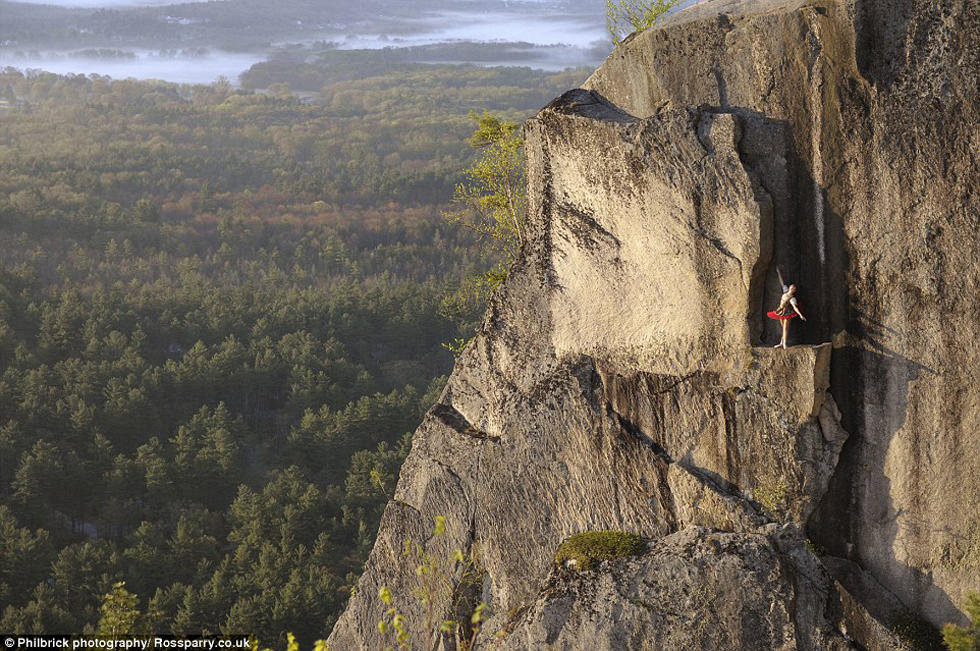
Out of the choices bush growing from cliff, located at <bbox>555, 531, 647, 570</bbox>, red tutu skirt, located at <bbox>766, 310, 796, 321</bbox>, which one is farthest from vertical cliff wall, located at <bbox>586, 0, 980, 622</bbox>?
bush growing from cliff, located at <bbox>555, 531, 647, 570</bbox>

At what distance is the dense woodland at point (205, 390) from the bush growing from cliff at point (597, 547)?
7.28 meters

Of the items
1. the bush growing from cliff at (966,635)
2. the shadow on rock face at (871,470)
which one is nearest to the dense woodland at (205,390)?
the shadow on rock face at (871,470)

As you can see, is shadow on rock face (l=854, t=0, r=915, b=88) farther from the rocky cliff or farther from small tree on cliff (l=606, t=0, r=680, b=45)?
small tree on cliff (l=606, t=0, r=680, b=45)

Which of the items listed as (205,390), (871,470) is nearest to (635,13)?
(871,470)

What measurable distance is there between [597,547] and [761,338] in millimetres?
4581

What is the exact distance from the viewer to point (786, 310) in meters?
16.7

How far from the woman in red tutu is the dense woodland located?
11.0 meters

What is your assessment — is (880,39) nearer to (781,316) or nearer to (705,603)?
(781,316)

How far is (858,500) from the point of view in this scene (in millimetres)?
17156

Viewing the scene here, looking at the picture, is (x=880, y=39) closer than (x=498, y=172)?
Yes

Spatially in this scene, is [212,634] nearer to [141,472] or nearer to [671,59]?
[141,472]

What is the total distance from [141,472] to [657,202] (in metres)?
41.1

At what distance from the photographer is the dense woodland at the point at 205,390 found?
141ft

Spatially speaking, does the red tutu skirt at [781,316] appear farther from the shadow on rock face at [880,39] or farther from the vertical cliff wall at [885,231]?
the shadow on rock face at [880,39]
